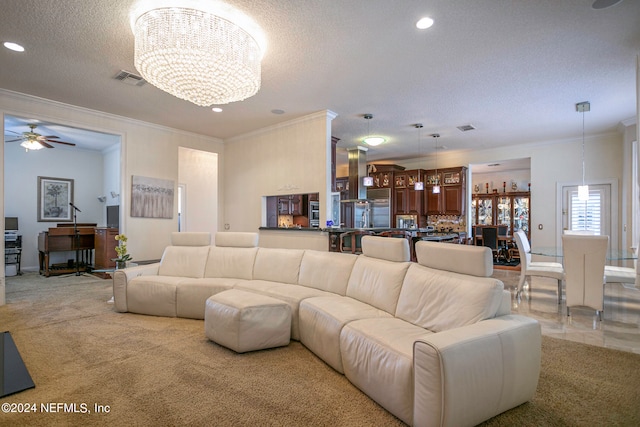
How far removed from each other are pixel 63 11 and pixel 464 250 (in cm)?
369

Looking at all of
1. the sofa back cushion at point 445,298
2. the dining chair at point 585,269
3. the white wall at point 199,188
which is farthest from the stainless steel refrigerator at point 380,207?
the sofa back cushion at point 445,298

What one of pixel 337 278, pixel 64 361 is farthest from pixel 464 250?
pixel 64 361

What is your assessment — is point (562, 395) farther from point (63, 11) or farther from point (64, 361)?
point (63, 11)

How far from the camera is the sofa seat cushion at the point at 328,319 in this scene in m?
2.42

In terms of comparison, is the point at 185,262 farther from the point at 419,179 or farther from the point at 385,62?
the point at 419,179

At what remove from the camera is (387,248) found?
9.61ft

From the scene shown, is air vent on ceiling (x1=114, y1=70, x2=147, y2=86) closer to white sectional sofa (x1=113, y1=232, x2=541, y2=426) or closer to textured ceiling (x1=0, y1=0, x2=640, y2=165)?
textured ceiling (x1=0, y1=0, x2=640, y2=165)

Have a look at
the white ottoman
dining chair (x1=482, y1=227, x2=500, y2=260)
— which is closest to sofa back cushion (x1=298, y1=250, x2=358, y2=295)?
the white ottoman

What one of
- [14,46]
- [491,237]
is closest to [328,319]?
[14,46]

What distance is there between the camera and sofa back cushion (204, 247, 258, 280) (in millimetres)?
4121

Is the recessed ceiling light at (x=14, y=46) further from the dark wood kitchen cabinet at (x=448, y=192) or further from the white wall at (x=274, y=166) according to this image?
the dark wood kitchen cabinet at (x=448, y=192)

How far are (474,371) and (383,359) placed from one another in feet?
1.63

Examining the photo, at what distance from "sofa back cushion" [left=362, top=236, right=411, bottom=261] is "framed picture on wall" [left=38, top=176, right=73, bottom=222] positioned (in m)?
7.95

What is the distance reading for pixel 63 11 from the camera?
2.66 meters
